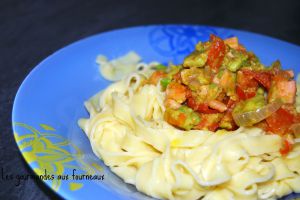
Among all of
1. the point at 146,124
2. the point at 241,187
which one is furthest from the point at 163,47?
the point at 241,187

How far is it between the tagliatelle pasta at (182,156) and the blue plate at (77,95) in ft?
0.70

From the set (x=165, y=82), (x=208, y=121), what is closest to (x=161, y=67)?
(x=165, y=82)

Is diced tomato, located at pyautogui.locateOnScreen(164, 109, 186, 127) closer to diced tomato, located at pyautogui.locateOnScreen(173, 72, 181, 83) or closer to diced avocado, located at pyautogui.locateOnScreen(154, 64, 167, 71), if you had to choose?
diced tomato, located at pyautogui.locateOnScreen(173, 72, 181, 83)

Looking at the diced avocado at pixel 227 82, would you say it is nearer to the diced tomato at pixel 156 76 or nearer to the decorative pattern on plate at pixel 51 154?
the diced tomato at pixel 156 76

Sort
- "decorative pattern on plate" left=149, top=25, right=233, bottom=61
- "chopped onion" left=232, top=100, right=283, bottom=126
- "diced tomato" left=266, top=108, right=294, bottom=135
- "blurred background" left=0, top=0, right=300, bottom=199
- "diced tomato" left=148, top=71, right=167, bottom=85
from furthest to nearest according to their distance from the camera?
"blurred background" left=0, top=0, right=300, bottom=199 < "decorative pattern on plate" left=149, top=25, right=233, bottom=61 < "diced tomato" left=148, top=71, right=167, bottom=85 < "diced tomato" left=266, top=108, right=294, bottom=135 < "chopped onion" left=232, top=100, right=283, bottom=126

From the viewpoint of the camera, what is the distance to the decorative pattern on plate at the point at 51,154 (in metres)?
3.67

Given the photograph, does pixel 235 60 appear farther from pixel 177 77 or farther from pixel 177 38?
pixel 177 38

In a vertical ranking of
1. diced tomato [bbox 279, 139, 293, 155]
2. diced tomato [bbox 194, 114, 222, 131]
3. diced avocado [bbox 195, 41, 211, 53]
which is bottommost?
diced tomato [bbox 279, 139, 293, 155]

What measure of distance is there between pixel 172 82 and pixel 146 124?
2.07 feet

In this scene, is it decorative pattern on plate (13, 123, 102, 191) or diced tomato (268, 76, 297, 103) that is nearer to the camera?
decorative pattern on plate (13, 123, 102, 191)

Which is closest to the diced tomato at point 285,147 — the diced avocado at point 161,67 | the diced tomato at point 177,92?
the diced tomato at point 177,92

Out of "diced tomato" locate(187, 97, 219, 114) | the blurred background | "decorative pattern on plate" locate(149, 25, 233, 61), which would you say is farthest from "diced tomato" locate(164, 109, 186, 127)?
the blurred background

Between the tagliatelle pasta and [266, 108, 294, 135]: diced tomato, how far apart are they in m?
0.13

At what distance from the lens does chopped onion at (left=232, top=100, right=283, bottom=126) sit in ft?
14.0
